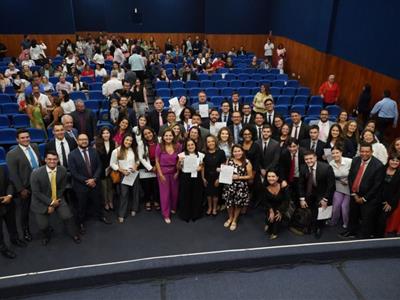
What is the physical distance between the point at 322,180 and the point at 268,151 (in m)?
0.96

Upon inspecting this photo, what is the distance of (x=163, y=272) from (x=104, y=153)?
3.77 m

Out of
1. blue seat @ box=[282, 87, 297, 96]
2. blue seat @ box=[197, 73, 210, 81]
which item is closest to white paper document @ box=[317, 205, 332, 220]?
blue seat @ box=[282, 87, 297, 96]

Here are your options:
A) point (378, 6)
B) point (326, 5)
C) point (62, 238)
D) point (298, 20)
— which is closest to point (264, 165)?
point (62, 238)

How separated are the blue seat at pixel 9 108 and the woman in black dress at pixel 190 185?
5.08 meters

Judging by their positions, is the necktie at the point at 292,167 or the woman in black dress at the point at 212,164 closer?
the woman in black dress at the point at 212,164

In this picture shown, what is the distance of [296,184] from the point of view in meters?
5.48

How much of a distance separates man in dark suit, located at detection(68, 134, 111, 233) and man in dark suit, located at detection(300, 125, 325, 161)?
10.7 ft

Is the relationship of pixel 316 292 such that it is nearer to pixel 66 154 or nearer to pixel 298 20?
pixel 66 154

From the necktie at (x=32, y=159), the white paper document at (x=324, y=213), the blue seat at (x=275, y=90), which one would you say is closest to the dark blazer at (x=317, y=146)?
the white paper document at (x=324, y=213)

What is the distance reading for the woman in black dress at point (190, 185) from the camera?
510 centimetres

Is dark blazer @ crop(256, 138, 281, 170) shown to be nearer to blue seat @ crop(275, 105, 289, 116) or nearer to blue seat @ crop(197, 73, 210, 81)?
blue seat @ crop(275, 105, 289, 116)

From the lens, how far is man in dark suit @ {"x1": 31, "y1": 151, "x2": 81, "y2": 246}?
438 cm

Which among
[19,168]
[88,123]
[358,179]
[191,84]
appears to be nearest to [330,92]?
[191,84]

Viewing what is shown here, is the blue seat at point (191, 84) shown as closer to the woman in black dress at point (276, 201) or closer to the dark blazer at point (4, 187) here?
the woman in black dress at point (276, 201)
